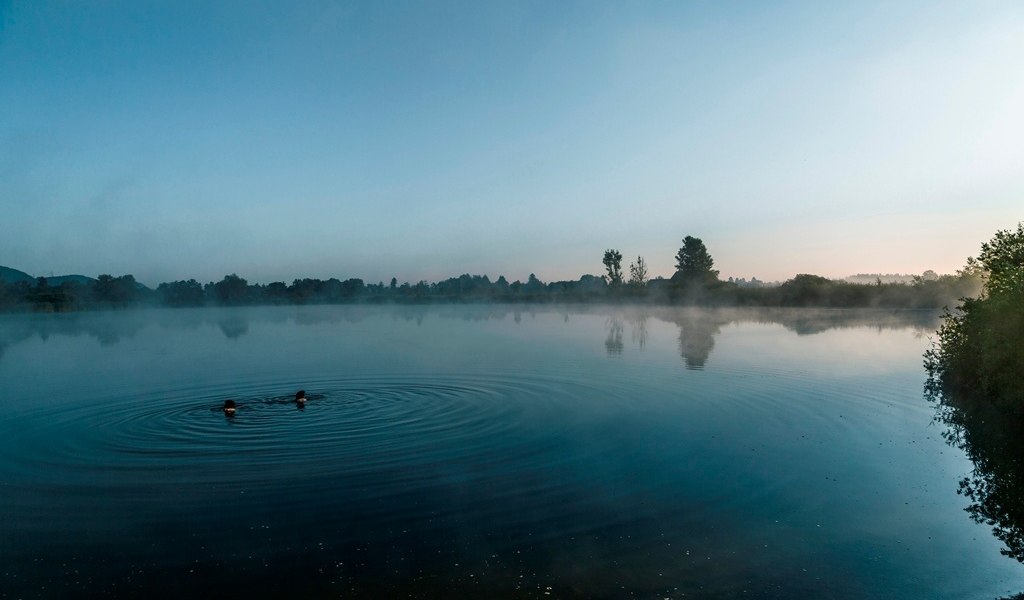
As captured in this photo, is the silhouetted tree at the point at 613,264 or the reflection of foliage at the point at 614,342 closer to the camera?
the reflection of foliage at the point at 614,342

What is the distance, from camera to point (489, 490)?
934cm

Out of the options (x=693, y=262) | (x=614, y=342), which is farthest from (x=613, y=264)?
(x=614, y=342)

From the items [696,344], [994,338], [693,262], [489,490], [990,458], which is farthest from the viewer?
[693,262]

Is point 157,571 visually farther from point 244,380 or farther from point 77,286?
point 77,286

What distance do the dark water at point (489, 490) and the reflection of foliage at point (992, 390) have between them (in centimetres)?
41

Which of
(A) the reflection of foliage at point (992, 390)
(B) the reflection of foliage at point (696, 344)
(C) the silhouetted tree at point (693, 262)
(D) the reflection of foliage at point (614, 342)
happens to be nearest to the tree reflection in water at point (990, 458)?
(A) the reflection of foliage at point (992, 390)

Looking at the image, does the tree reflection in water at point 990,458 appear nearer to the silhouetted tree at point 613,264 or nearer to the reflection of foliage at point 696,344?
the reflection of foliage at point 696,344

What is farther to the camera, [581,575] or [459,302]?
[459,302]

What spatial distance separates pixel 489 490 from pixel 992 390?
14.9m

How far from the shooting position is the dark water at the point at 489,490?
259 inches

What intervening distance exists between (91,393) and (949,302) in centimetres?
7427

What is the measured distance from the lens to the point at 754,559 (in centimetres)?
692

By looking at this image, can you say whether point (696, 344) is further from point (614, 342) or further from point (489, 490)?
point (489, 490)

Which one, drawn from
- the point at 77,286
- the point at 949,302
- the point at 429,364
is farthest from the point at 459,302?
the point at 429,364
